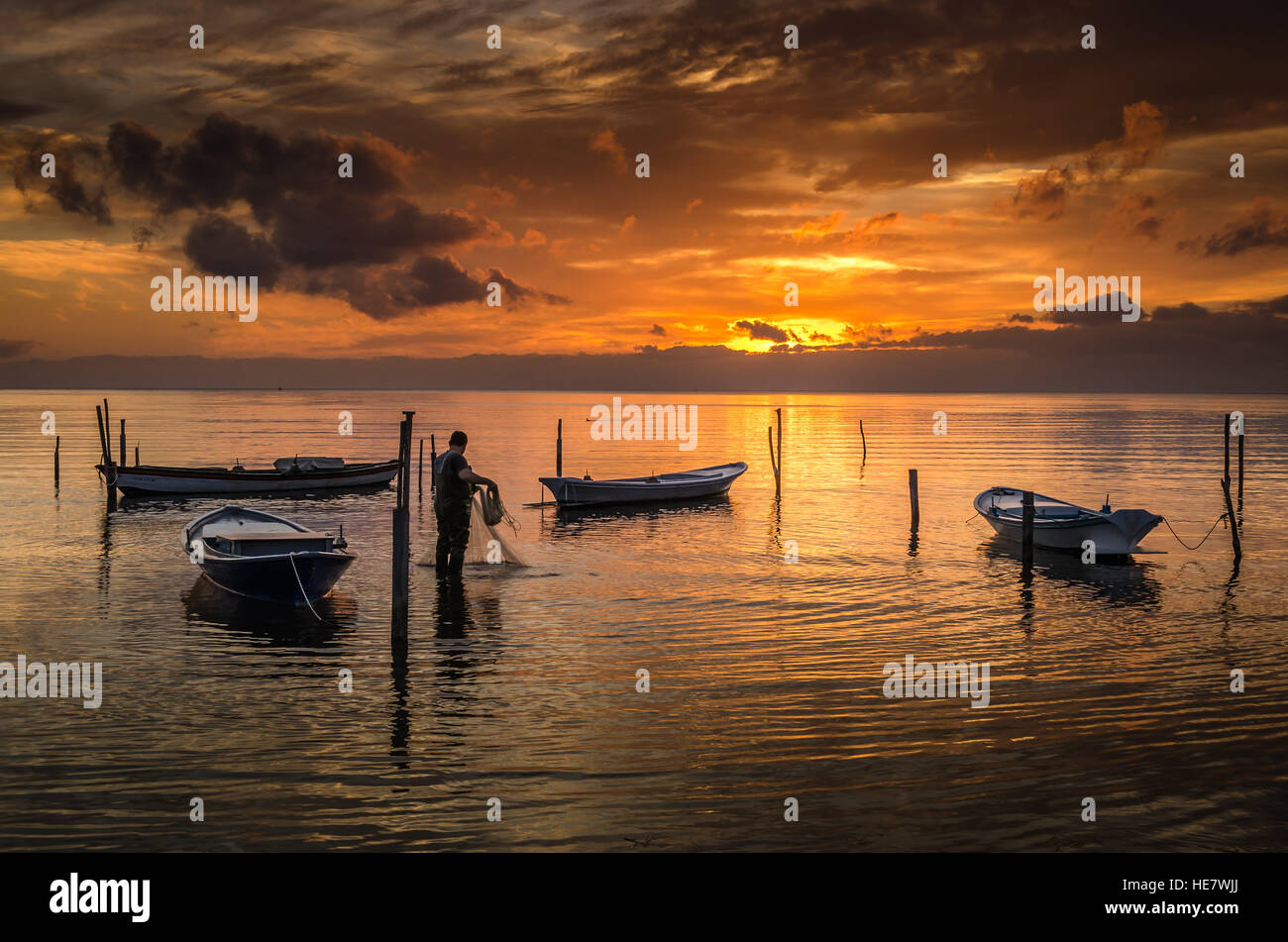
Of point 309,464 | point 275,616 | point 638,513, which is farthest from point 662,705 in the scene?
point 309,464

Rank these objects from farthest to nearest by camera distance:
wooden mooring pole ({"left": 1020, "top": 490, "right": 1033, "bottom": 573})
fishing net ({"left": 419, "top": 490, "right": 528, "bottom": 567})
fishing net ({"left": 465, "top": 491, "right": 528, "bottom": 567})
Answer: wooden mooring pole ({"left": 1020, "top": 490, "right": 1033, "bottom": 573}), fishing net ({"left": 419, "top": 490, "right": 528, "bottom": 567}), fishing net ({"left": 465, "top": 491, "right": 528, "bottom": 567})

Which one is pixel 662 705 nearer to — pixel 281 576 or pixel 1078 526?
pixel 281 576

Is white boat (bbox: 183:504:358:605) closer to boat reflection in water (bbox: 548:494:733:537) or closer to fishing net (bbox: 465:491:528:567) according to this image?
fishing net (bbox: 465:491:528:567)

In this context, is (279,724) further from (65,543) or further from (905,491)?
(905,491)

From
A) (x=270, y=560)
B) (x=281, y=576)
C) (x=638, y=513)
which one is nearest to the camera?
(x=270, y=560)

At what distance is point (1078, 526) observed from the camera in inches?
950

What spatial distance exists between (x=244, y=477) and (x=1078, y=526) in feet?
112

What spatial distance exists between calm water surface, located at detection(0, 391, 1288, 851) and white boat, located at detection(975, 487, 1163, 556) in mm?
605

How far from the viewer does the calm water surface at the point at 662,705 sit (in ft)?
27.4

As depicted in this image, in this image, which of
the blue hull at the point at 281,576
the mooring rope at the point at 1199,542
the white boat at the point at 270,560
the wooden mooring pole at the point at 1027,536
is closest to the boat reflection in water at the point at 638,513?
the white boat at the point at 270,560

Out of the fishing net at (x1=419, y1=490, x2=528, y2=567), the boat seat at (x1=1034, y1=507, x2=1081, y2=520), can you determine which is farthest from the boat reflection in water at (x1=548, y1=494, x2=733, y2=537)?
the boat seat at (x1=1034, y1=507, x2=1081, y2=520)

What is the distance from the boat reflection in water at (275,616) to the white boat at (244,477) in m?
21.6

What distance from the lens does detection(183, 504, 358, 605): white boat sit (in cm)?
1680

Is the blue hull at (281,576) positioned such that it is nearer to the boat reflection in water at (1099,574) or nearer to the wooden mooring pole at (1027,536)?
the wooden mooring pole at (1027,536)
